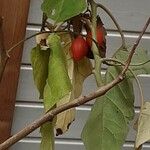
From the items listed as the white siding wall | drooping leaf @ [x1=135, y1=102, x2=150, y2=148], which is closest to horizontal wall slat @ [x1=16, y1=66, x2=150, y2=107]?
the white siding wall

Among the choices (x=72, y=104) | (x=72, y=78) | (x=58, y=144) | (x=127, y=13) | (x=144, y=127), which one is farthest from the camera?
Answer: (x=58, y=144)

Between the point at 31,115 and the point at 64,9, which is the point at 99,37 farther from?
the point at 31,115

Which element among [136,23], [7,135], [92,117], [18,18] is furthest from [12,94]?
[92,117]

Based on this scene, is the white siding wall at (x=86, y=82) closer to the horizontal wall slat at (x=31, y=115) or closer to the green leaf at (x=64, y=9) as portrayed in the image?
the horizontal wall slat at (x=31, y=115)

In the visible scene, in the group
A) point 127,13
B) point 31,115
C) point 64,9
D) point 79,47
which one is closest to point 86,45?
point 79,47

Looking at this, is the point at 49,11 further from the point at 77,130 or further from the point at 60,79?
the point at 77,130

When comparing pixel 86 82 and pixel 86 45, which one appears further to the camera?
pixel 86 82
